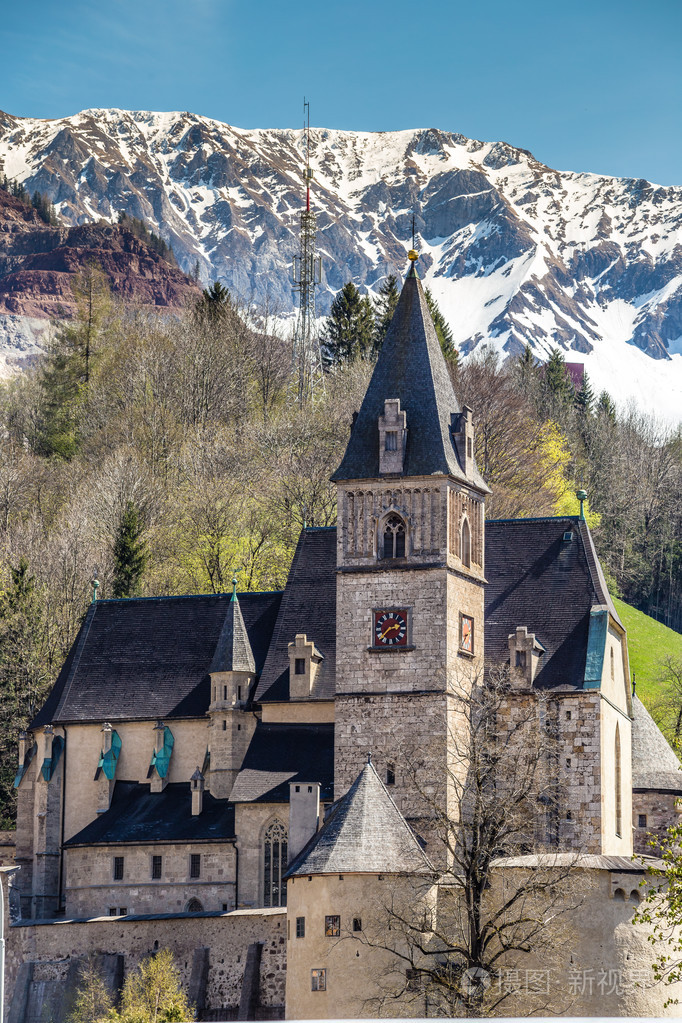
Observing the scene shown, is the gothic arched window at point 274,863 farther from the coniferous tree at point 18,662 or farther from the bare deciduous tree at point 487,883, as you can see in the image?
the coniferous tree at point 18,662

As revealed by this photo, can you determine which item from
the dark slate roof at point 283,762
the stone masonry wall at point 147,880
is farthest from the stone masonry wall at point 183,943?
the dark slate roof at point 283,762

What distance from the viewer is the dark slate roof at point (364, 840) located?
152 ft

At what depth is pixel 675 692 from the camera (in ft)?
260

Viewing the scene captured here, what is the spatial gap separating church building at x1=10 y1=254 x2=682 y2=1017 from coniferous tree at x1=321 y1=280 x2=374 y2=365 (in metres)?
47.7

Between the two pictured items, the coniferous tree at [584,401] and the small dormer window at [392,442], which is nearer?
the small dormer window at [392,442]

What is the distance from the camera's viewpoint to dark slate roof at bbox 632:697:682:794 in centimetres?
5822

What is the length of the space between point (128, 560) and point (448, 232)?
130 metres

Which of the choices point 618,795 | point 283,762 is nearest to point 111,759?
point 283,762

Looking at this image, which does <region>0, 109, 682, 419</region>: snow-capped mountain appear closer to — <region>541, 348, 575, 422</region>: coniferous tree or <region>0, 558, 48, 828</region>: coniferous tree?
<region>541, 348, 575, 422</region>: coniferous tree

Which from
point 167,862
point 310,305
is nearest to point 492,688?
point 167,862

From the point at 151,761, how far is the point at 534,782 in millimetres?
14632

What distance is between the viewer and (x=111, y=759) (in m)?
59.1

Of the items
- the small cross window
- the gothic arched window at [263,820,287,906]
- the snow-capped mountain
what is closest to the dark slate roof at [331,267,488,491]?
the gothic arched window at [263,820,287,906]

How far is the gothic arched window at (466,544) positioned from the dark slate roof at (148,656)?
8290 millimetres
